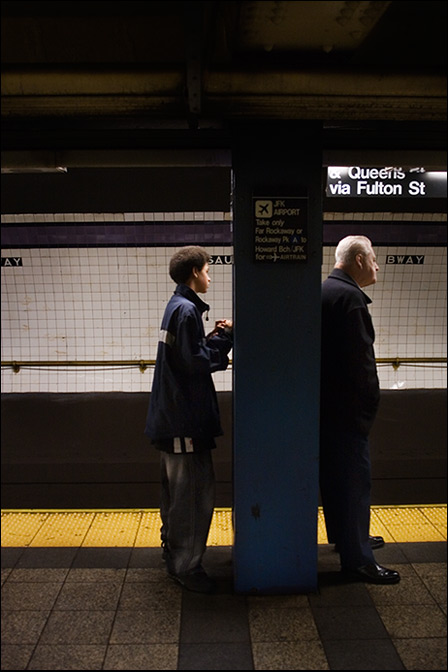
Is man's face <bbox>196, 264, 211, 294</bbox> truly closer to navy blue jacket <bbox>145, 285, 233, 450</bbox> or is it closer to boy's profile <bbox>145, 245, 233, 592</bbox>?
boy's profile <bbox>145, 245, 233, 592</bbox>

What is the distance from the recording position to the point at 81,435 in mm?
5969

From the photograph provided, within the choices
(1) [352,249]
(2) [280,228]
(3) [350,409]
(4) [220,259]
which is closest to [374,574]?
(3) [350,409]

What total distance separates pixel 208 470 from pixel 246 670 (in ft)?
3.24

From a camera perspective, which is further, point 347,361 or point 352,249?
point 352,249

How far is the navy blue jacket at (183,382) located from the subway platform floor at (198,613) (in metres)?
0.81

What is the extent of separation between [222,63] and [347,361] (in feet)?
5.19

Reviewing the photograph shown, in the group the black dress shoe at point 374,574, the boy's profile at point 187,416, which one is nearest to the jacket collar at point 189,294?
the boy's profile at point 187,416

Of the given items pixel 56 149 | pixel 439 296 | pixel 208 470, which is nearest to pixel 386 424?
pixel 439 296

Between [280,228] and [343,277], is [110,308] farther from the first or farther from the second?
[280,228]

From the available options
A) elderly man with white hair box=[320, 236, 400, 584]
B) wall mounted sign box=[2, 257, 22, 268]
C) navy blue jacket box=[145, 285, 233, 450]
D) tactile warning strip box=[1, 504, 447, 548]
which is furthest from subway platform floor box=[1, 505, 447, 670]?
wall mounted sign box=[2, 257, 22, 268]

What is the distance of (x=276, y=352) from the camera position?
2.81m

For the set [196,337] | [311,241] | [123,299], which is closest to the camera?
→ [311,241]

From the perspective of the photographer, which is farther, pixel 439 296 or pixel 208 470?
pixel 439 296

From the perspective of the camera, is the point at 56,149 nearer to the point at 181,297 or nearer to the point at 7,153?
the point at 7,153
